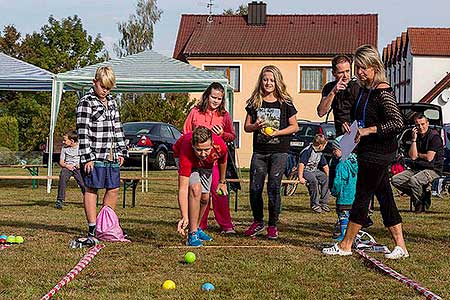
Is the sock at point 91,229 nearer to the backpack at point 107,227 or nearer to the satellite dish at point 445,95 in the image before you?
the backpack at point 107,227

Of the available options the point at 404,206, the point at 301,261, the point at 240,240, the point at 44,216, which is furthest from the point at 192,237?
the point at 404,206

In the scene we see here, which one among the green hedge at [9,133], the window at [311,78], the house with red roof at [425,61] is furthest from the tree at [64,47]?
the house with red roof at [425,61]

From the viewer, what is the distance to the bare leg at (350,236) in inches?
291

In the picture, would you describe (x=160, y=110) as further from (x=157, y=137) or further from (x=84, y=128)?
(x=84, y=128)

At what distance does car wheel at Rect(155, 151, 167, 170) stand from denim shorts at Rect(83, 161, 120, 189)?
16.7 m

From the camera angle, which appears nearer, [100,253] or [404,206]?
[100,253]

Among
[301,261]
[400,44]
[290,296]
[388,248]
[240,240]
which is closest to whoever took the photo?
[290,296]

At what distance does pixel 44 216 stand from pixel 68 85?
6793 millimetres

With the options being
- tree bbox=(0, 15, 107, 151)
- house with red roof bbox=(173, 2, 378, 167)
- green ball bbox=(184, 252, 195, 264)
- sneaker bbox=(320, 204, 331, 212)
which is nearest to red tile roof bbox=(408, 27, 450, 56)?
house with red roof bbox=(173, 2, 378, 167)

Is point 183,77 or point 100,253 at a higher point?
point 183,77

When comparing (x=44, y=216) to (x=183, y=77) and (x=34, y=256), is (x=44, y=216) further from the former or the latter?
(x=183, y=77)

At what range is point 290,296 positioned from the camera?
561 centimetres

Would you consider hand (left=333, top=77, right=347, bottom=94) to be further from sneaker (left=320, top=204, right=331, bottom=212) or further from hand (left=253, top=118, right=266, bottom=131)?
sneaker (left=320, top=204, right=331, bottom=212)

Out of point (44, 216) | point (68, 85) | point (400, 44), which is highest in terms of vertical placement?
point (400, 44)
